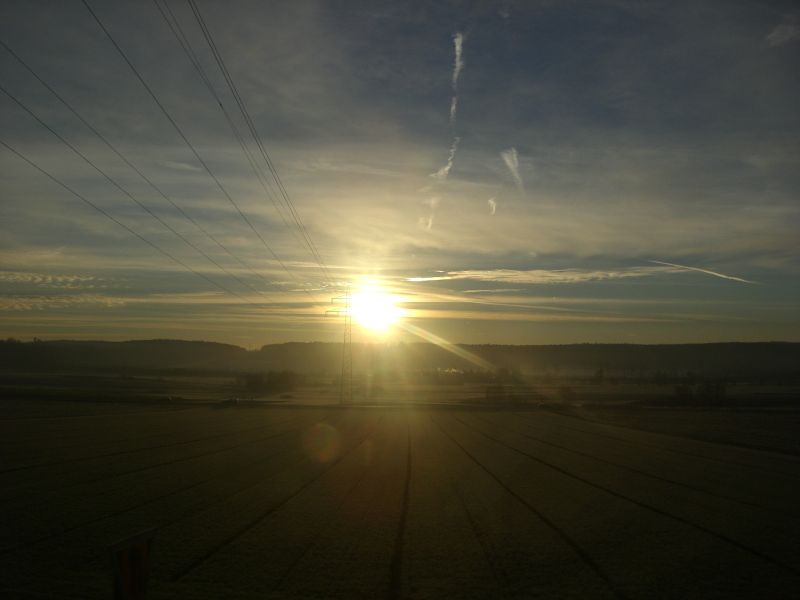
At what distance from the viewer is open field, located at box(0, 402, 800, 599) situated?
1155 centimetres

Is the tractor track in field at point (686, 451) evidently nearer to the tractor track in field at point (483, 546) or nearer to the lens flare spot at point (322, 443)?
the tractor track in field at point (483, 546)

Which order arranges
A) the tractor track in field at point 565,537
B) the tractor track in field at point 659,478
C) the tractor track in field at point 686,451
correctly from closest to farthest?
the tractor track in field at point 565,537
the tractor track in field at point 659,478
the tractor track in field at point 686,451

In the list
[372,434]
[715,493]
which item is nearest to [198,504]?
[715,493]

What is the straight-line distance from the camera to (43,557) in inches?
496

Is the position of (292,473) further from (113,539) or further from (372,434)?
(372,434)

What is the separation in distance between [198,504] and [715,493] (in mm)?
15827

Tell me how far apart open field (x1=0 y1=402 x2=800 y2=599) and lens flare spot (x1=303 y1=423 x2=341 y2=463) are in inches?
15.8

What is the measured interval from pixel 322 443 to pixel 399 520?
22.2m

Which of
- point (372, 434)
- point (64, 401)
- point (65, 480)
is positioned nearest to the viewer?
point (65, 480)

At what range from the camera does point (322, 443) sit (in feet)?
125

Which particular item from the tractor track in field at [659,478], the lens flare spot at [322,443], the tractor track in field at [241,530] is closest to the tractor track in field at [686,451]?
the tractor track in field at [659,478]

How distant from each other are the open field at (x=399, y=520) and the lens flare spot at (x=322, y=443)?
0.40 metres

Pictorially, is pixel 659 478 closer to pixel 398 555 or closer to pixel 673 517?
pixel 673 517

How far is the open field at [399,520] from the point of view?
37.9 ft
